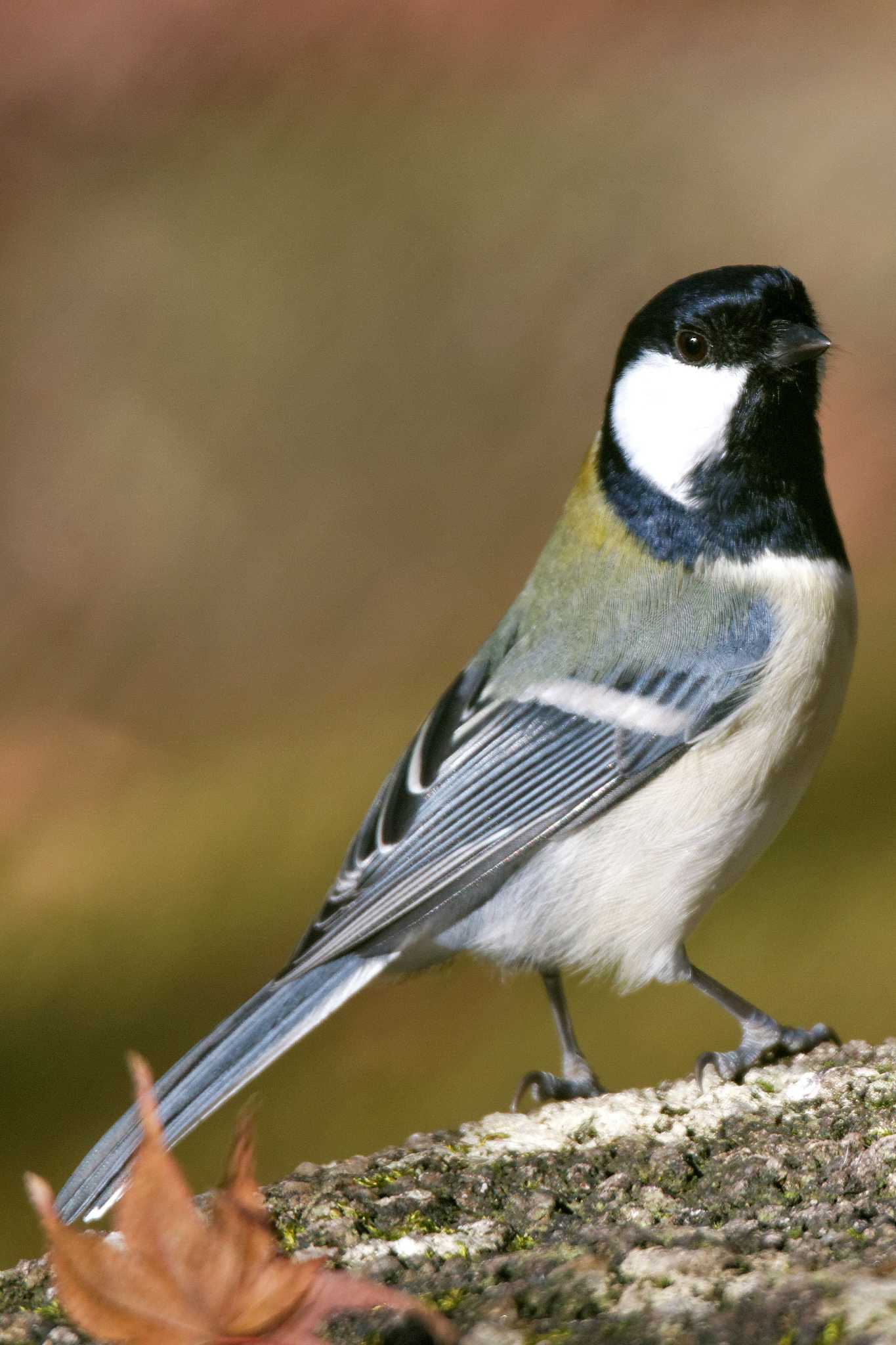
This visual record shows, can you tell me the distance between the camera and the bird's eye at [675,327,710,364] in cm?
118

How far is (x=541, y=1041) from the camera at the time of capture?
1.61 metres

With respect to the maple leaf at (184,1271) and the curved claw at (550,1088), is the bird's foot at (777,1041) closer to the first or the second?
the curved claw at (550,1088)

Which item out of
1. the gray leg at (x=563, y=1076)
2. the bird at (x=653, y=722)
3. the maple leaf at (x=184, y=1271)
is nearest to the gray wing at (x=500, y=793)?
the bird at (x=653, y=722)

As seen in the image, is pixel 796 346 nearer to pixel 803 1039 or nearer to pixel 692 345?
pixel 692 345

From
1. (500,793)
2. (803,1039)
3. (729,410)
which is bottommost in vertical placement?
(803,1039)

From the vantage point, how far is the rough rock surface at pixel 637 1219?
568 mm

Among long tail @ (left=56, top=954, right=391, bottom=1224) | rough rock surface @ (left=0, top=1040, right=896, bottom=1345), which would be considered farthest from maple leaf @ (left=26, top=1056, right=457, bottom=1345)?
long tail @ (left=56, top=954, right=391, bottom=1224)

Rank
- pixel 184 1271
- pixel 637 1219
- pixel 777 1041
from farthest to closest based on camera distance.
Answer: pixel 777 1041 → pixel 637 1219 → pixel 184 1271

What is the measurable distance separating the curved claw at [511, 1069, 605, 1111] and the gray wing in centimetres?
14

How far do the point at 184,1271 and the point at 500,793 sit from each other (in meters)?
0.65

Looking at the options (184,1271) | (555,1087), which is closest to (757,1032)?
(555,1087)

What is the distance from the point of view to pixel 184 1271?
548 mm

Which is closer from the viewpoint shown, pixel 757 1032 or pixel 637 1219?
pixel 637 1219

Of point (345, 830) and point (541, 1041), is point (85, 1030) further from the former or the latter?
point (541, 1041)
